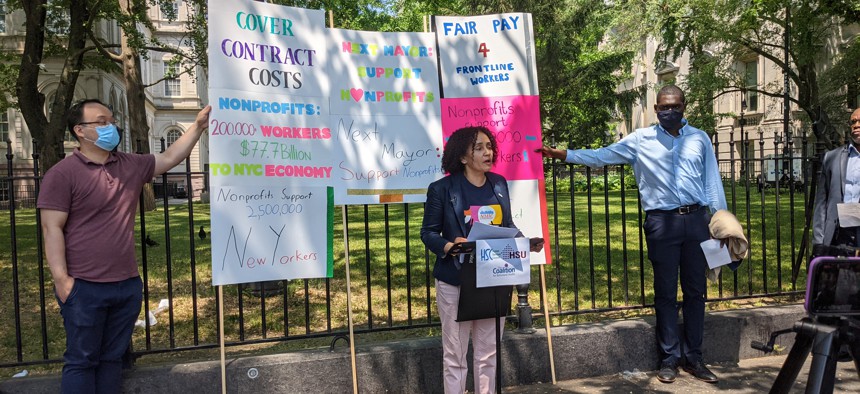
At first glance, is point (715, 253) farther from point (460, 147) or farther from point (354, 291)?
point (354, 291)

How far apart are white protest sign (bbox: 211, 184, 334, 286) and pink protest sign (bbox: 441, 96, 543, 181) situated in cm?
117

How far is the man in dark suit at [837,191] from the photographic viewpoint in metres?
4.90

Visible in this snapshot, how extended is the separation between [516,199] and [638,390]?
1.70 metres

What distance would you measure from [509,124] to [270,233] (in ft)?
6.49

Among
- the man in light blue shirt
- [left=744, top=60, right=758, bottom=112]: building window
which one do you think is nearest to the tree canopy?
the man in light blue shirt

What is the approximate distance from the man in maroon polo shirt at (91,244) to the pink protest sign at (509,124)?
2.35 meters

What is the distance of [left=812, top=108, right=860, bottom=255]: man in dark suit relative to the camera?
4902mm

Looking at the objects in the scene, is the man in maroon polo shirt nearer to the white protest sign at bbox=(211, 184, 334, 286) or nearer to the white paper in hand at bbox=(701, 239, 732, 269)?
the white protest sign at bbox=(211, 184, 334, 286)

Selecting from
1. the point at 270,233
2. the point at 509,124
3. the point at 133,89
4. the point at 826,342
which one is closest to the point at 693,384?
the point at 509,124

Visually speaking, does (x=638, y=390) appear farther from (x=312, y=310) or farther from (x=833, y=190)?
(x=312, y=310)

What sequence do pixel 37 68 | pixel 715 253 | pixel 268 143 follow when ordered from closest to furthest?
pixel 268 143, pixel 715 253, pixel 37 68

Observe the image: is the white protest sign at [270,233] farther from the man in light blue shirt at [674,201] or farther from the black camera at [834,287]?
the black camera at [834,287]

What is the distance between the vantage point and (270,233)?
4258mm

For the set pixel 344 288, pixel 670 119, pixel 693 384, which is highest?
pixel 670 119
